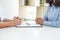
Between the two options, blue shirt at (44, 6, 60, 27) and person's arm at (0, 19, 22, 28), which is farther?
blue shirt at (44, 6, 60, 27)

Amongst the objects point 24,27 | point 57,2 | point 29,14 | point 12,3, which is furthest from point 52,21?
point 29,14

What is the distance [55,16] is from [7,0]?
170cm

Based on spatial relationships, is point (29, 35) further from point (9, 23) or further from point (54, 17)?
point (54, 17)

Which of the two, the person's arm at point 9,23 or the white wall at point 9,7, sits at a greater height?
the white wall at point 9,7

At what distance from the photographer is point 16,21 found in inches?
62.3

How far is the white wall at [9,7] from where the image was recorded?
3.03 m

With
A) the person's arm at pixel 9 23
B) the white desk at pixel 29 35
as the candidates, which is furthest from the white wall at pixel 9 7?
the white desk at pixel 29 35

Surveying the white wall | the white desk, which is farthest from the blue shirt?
the white wall

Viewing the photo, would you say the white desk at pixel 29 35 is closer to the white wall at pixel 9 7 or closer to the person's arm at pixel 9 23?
the person's arm at pixel 9 23

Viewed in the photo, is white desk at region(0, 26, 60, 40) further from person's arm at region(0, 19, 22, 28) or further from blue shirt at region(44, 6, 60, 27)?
blue shirt at region(44, 6, 60, 27)

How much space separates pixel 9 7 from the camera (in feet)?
10.1

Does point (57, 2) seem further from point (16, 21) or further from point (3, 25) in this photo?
point (3, 25)

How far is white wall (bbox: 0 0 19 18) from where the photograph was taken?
3.03 m

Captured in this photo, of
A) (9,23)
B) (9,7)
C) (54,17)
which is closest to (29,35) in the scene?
(9,23)
